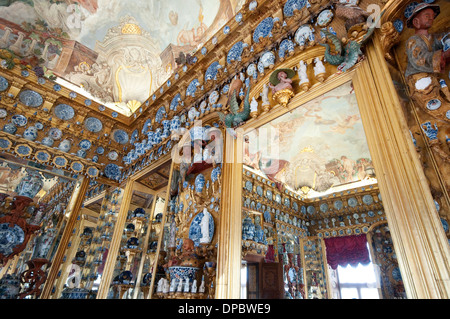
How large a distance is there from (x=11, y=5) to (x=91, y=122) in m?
3.25

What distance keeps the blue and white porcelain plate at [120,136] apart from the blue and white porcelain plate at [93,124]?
0.46 meters

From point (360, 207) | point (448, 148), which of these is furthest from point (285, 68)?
point (360, 207)

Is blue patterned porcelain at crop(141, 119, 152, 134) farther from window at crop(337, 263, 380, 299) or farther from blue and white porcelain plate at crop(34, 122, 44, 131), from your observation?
window at crop(337, 263, 380, 299)

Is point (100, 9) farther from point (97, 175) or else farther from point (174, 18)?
point (97, 175)

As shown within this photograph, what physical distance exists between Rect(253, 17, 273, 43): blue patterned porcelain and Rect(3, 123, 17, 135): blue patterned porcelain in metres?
6.19

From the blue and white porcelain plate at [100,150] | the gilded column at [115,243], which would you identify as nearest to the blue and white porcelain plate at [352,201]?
the gilded column at [115,243]

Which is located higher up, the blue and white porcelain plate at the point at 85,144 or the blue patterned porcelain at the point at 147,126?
the blue patterned porcelain at the point at 147,126

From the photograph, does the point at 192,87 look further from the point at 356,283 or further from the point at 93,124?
the point at 356,283

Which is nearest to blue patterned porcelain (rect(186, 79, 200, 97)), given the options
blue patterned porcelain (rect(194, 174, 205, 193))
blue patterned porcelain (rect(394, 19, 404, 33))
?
blue patterned porcelain (rect(194, 174, 205, 193))

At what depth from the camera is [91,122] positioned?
7195 millimetres

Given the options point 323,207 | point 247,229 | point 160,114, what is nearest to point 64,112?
point 160,114

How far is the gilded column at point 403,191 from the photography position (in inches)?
66.0

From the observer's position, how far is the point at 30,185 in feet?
19.5

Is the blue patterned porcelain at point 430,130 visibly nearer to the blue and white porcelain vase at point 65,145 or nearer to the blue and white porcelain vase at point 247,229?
the blue and white porcelain vase at point 247,229
